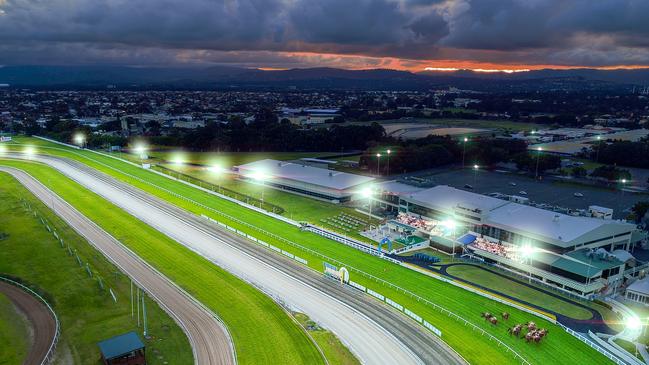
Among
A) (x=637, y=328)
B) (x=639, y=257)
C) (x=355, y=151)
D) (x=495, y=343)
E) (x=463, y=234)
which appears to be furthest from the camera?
(x=355, y=151)

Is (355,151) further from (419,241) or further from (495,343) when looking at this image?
(495,343)

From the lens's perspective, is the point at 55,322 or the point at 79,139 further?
the point at 79,139

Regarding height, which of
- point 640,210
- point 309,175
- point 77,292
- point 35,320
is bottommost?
point 35,320

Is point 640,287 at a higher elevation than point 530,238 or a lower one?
→ lower

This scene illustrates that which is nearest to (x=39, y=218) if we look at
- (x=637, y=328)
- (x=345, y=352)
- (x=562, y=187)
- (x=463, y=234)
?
(x=345, y=352)

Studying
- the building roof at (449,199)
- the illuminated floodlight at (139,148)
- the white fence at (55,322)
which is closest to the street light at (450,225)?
the building roof at (449,199)

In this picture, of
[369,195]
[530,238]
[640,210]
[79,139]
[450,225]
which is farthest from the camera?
[79,139]

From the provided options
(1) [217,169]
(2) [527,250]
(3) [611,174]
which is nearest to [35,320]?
(2) [527,250]

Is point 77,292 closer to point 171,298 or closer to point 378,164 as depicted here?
point 171,298
